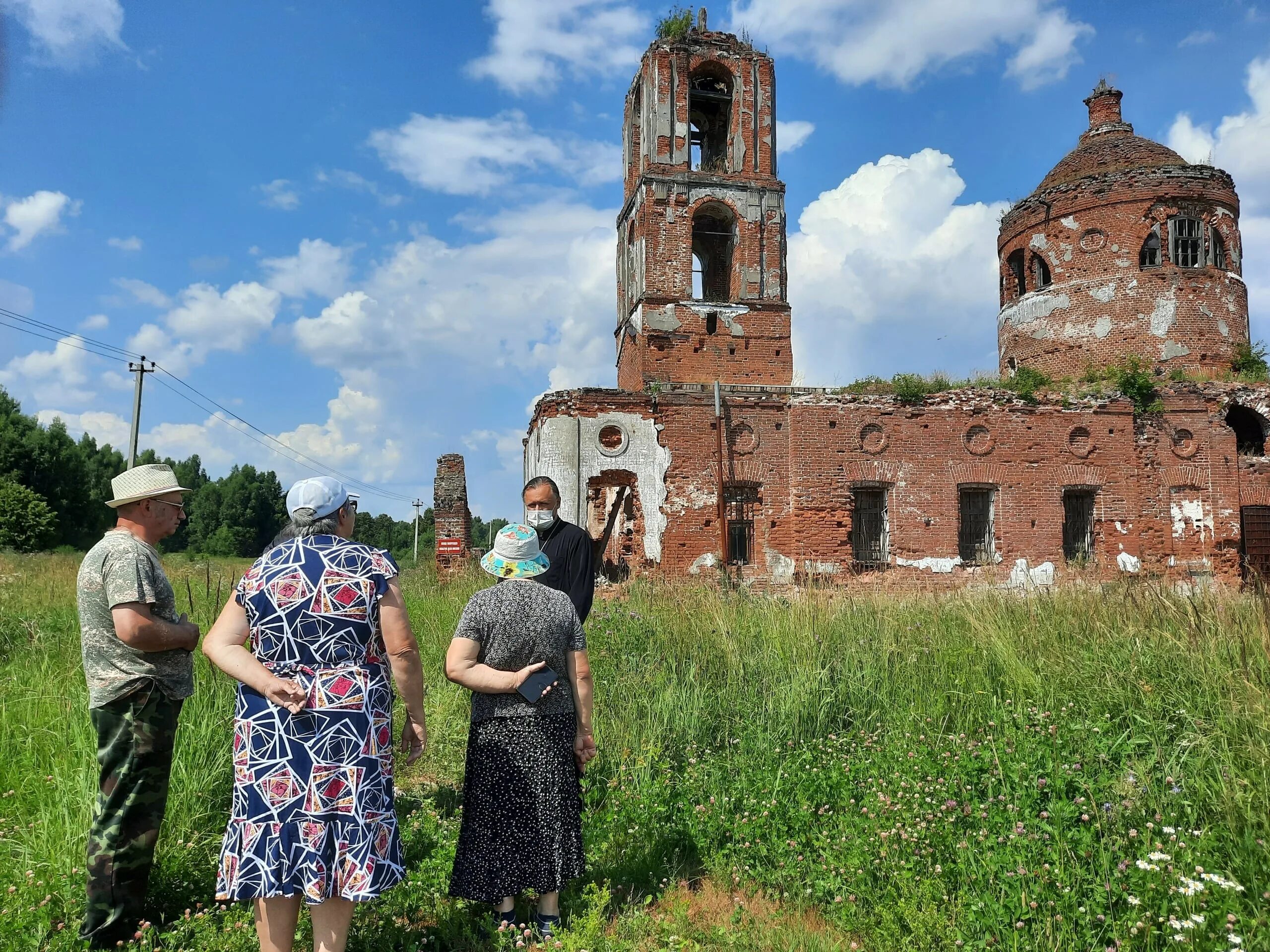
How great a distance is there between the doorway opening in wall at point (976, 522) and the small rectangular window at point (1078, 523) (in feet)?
5.79

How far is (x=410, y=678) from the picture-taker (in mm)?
3129

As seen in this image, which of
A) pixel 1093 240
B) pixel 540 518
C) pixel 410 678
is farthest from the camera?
pixel 1093 240

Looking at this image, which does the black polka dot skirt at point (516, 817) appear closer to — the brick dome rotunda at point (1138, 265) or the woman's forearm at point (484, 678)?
the woman's forearm at point (484, 678)

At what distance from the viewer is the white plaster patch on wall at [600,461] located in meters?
16.4

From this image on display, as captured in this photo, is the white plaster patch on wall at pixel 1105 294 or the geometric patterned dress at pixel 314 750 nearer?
the geometric patterned dress at pixel 314 750

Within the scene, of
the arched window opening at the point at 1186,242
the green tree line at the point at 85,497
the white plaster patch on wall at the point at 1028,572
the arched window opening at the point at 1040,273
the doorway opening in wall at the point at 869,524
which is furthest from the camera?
the green tree line at the point at 85,497

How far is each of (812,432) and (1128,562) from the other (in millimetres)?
7478

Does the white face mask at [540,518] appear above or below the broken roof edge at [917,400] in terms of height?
below

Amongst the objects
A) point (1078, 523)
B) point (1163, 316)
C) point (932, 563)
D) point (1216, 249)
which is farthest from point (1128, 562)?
point (1216, 249)

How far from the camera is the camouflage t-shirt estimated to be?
3428 mm

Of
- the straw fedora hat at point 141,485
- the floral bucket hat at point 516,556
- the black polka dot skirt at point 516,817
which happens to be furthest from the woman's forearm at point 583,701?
the straw fedora hat at point 141,485

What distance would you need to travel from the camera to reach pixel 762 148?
20203 millimetres

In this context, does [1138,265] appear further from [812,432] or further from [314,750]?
[314,750]

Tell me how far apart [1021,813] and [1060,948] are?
71 centimetres
